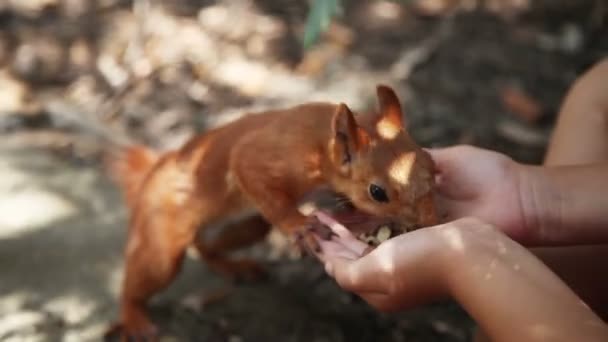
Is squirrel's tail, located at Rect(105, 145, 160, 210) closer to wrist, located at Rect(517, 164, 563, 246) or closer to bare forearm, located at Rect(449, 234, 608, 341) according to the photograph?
wrist, located at Rect(517, 164, 563, 246)

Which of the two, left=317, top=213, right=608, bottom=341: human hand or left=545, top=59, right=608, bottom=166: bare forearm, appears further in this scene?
left=545, top=59, right=608, bottom=166: bare forearm

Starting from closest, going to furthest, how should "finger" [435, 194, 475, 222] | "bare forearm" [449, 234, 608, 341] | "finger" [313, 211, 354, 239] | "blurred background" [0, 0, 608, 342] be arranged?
"bare forearm" [449, 234, 608, 341] < "finger" [313, 211, 354, 239] < "finger" [435, 194, 475, 222] < "blurred background" [0, 0, 608, 342]

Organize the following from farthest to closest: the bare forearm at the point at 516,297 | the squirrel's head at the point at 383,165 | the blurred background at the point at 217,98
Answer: the blurred background at the point at 217,98 → the squirrel's head at the point at 383,165 → the bare forearm at the point at 516,297

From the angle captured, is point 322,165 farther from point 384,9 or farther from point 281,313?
point 384,9

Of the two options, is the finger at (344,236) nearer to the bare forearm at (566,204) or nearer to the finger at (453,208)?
the finger at (453,208)

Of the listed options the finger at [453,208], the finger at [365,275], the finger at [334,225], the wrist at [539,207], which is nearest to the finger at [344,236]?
the finger at [334,225]

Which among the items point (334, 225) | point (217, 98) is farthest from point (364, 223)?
Answer: point (217, 98)

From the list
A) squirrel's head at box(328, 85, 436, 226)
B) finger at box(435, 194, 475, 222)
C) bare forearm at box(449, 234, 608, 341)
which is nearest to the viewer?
bare forearm at box(449, 234, 608, 341)

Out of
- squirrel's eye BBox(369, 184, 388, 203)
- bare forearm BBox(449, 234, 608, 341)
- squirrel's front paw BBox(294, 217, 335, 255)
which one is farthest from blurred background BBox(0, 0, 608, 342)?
bare forearm BBox(449, 234, 608, 341)

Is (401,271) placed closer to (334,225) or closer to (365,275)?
(365,275)
